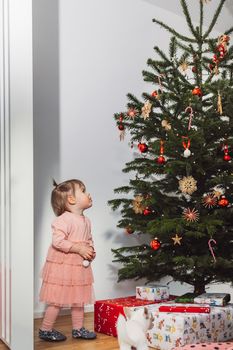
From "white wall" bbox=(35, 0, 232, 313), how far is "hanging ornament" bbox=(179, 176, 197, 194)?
82 centimetres

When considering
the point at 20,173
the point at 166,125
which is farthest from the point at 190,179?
the point at 20,173

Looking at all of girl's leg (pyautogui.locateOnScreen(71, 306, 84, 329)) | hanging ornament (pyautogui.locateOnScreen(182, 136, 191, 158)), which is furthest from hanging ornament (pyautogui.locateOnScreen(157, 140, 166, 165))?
girl's leg (pyautogui.locateOnScreen(71, 306, 84, 329))

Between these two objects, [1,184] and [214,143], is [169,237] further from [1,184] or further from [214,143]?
[1,184]

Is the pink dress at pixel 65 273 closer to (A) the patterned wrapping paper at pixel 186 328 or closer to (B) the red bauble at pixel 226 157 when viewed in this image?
(A) the patterned wrapping paper at pixel 186 328

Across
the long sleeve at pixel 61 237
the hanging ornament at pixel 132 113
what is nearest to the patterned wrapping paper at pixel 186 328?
the long sleeve at pixel 61 237

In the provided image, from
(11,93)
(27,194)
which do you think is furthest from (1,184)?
(11,93)

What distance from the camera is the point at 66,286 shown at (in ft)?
7.88

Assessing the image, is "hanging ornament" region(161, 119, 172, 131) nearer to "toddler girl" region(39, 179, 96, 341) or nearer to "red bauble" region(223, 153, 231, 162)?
"red bauble" region(223, 153, 231, 162)

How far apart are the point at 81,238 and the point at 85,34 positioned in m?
1.38

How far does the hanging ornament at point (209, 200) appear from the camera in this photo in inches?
102

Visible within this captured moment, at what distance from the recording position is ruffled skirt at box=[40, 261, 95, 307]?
7.86 feet

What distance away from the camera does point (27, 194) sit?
6.89 ft

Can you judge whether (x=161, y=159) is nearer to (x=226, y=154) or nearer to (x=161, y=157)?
(x=161, y=157)

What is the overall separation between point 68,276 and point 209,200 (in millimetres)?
772
